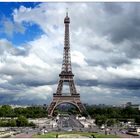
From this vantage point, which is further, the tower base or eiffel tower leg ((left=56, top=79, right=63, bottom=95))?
eiffel tower leg ((left=56, top=79, right=63, bottom=95))

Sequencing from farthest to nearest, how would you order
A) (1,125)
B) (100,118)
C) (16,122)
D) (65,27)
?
(65,27) < (100,118) < (16,122) < (1,125)

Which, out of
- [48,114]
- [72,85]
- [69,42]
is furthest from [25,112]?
[69,42]

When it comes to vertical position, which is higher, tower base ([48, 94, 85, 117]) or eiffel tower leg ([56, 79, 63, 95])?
eiffel tower leg ([56, 79, 63, 95])

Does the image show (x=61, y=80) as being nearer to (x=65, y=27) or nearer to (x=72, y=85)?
(x=72, y=85)

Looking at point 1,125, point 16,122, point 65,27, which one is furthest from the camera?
point 65,27

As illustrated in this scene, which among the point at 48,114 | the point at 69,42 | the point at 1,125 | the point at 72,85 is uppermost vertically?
the point at 69,42

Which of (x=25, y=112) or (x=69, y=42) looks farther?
(x=25, y=112)

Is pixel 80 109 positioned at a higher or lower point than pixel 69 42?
lower

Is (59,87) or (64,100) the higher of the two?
(59,87)

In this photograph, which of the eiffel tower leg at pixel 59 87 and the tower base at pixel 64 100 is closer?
the tower base at pixel 64 100

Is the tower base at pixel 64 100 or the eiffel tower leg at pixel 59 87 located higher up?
the eiffel tower leg at pixel 59 87

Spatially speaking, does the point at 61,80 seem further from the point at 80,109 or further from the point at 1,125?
the point at 1,125
